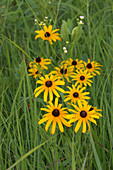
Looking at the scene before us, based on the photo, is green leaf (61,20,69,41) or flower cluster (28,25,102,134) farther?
green leaf (61,20,69,41)

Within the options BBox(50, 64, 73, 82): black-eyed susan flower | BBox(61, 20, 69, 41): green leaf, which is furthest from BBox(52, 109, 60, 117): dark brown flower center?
BBox(61, 20, 69, 41): green leaf

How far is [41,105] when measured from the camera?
4.88ft

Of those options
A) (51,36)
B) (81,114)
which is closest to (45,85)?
(81,114)

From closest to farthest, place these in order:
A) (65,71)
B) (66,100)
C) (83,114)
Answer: (83,114) → (66,100) → (65,71)

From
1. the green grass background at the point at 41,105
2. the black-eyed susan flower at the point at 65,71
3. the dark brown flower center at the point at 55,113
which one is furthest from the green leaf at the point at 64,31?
the dark brown flower center at the point at 55,113

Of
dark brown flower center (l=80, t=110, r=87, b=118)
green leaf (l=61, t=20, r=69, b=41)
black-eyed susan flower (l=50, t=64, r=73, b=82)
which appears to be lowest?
dark brown flower center (l=80, t=110, r=87, b=118)

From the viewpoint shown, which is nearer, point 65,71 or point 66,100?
point 66,100

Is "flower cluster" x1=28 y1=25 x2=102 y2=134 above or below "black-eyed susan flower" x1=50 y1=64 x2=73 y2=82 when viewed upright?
below

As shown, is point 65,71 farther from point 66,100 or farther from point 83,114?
point 83,114

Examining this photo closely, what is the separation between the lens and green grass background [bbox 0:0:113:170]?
42.4 inches

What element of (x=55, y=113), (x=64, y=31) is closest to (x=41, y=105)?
(x=55, y=113)

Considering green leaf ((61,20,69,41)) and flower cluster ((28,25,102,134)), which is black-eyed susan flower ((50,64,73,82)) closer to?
flower cluster ((28,25,102,134))

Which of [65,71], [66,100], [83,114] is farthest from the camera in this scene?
[65,71]

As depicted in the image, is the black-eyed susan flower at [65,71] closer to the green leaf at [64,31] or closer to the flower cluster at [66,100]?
Answer: the flower cluster at [66,100]
